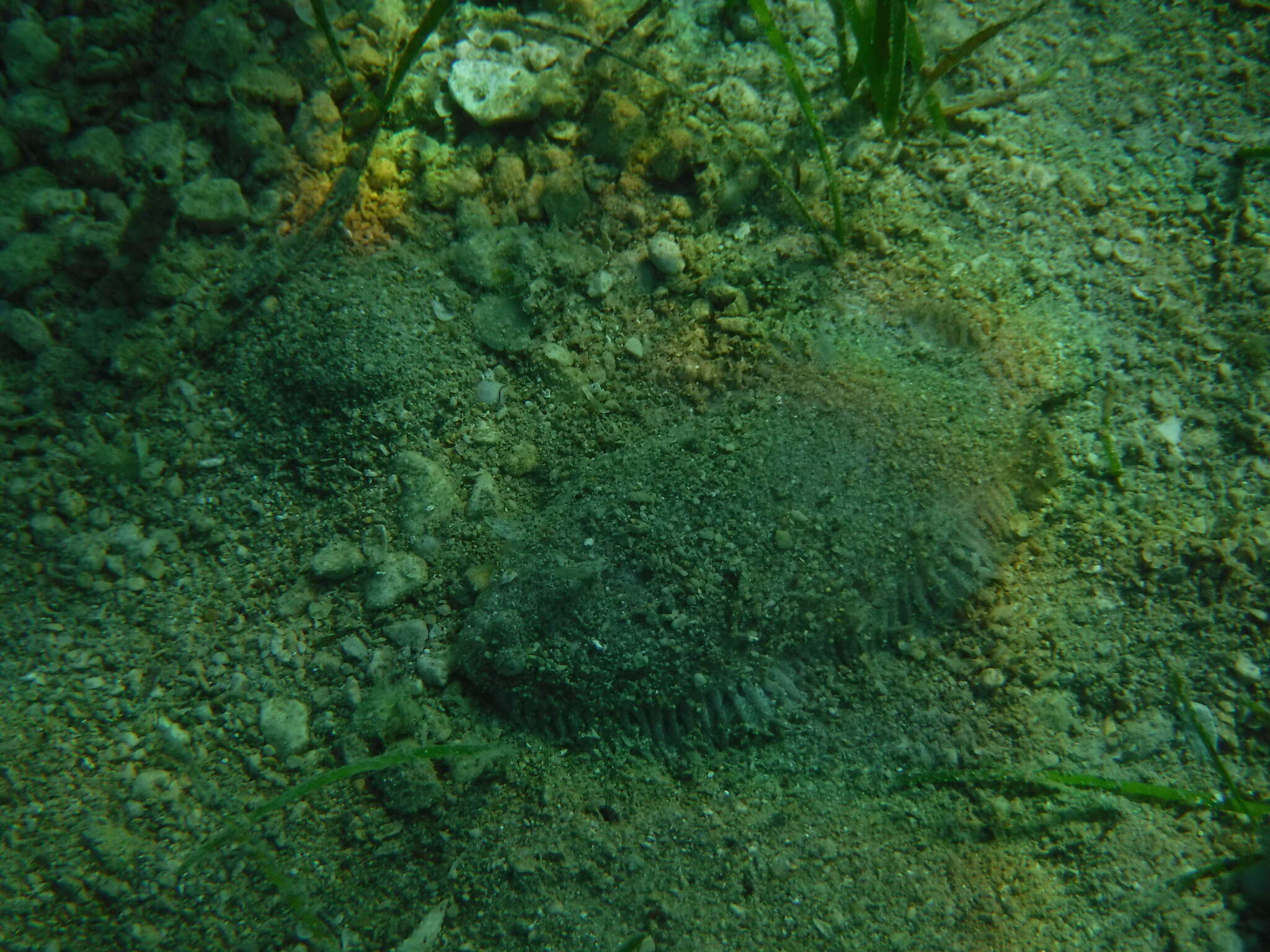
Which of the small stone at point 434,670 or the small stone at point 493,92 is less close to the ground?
the small stone at point 493,92

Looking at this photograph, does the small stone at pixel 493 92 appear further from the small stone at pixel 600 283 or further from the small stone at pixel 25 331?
the small stone at pixel 25 331

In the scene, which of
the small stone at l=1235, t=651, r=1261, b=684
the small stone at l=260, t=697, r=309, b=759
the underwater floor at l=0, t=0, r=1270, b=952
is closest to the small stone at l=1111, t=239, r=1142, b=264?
the underwater floor at l=0, t=0, r=1270, b=952

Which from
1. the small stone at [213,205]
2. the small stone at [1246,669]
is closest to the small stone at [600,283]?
the small stone at [213,205]

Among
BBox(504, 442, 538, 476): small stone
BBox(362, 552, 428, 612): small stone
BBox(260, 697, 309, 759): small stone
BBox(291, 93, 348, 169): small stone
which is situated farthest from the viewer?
BBox(291, 93, 348, 169): small stone

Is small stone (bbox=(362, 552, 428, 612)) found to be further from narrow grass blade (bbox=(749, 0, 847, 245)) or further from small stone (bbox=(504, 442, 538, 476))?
narrow grass blade (bbox=(749, 0, 847, 245))

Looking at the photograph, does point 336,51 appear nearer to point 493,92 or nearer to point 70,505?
point 493,92

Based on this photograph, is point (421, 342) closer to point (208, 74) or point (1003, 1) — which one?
point (208, 74)

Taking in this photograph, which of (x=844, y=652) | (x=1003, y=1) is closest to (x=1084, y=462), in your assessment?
(x=844, y=652)
